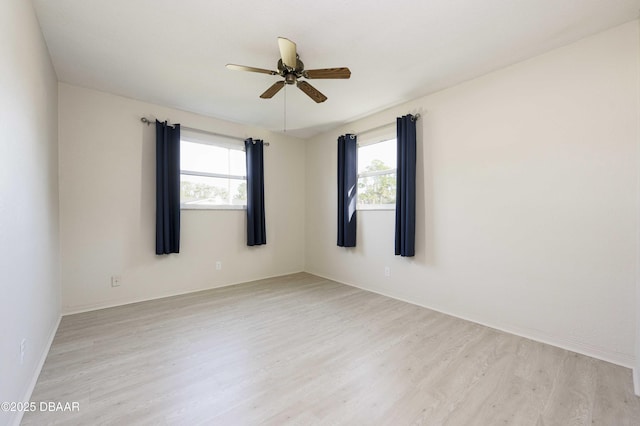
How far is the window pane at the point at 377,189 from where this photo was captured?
3.86m

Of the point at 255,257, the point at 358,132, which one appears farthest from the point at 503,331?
the point at 255,257

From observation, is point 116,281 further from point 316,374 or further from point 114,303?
point 316,374

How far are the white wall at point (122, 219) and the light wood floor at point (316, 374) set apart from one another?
1.66ft

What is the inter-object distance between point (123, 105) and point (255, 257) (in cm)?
284

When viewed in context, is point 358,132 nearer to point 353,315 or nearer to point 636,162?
point 353,315

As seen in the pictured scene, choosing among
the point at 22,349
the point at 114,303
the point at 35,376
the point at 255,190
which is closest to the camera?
the point at 22,349

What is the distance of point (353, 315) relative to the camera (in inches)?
122

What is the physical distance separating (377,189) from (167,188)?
294cm

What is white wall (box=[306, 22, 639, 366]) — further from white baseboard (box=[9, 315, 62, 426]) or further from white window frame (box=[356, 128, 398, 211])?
white baseboard (box=[9, 315, 62, 426])

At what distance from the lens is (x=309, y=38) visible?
2.26 metres

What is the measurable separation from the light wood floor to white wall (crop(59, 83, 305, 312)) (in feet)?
1.66

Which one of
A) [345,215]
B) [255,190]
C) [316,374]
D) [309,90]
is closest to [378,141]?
[345,215]

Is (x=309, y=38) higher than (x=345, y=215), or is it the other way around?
(x=309, y=38)

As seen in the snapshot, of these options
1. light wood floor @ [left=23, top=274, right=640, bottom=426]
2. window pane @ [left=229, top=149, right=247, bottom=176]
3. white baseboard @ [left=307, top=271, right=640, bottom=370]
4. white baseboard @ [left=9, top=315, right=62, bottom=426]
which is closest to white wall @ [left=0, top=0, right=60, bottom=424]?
white baseboard @ [left=9, top=315, right=62, bottom=426]
